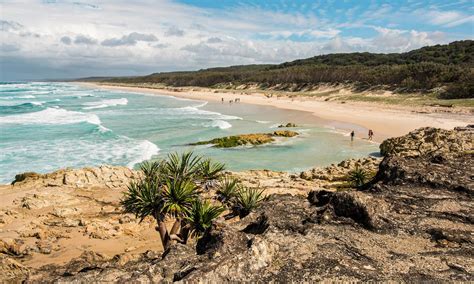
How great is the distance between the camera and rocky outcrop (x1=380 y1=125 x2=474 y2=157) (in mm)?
20734

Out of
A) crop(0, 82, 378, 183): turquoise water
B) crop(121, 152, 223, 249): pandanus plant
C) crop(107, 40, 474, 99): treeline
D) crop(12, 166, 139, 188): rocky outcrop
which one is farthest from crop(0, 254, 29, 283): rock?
crop(107, 40, 474, 99): treeline

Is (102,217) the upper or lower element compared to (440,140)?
lower

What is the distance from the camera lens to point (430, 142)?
2341 cm

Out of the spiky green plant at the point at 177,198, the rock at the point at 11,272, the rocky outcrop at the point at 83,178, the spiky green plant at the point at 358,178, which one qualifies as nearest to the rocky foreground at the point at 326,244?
the rock at the point at 11,272

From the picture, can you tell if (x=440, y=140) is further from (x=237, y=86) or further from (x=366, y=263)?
(x=237, y=86)

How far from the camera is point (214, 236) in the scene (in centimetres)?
651

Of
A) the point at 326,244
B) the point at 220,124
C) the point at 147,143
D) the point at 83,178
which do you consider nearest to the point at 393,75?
the point at 220,124

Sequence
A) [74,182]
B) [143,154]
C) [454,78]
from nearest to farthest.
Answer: [74,182]
[143,154]
[454,78]

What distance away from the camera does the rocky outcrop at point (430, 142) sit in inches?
816

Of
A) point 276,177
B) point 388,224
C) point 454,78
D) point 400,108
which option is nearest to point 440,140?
point 276,177

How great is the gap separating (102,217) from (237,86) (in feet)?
370

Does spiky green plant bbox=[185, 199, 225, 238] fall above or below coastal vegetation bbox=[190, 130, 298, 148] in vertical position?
above

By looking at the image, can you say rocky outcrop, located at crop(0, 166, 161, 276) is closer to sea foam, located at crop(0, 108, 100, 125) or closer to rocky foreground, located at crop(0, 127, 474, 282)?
rocky foreground, located at crop(0, 127, 474, 282)

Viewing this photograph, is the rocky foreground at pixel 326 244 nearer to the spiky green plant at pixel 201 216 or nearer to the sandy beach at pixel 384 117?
the spiky green plant at pixel 201 216
